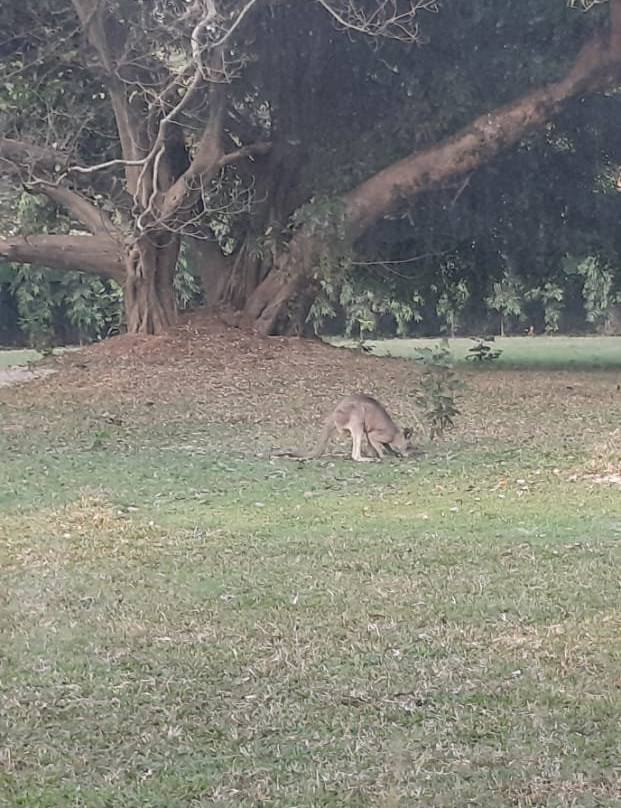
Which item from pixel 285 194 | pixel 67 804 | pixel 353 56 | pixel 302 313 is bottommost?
pixel 67 804

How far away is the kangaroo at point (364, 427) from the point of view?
11867 millimetres

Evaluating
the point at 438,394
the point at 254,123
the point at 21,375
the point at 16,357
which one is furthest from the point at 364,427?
the point at 16,357

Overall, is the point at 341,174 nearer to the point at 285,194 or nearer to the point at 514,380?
the point at 285,194

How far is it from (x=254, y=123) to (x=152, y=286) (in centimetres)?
295

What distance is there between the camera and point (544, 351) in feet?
110

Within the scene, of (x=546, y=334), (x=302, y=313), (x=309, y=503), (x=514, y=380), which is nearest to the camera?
(x=309, y=503)

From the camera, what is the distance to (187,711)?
530cm

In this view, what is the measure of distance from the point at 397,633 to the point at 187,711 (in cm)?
137

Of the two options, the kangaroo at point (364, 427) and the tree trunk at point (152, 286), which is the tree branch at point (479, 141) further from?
the kangaroo at point (364, 427)

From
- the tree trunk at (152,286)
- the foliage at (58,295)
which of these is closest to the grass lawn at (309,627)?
the tree trunk at (152,286)

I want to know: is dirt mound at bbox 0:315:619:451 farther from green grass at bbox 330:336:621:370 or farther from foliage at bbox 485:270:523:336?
foliage at bbox 485:270:523:336

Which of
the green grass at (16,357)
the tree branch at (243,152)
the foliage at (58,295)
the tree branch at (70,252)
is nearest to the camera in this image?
the tree branch at (243,152)

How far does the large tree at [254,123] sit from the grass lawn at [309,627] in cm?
738

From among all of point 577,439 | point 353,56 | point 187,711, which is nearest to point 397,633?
point 187,711
